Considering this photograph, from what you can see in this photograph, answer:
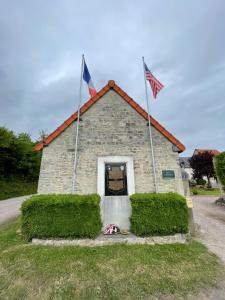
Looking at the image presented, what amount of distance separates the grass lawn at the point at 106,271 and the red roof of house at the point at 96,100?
4.27 meters

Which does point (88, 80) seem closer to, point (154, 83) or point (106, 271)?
point (154, 83)

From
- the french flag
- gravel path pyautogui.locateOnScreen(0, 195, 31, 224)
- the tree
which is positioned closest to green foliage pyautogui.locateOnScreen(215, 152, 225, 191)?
the french flag

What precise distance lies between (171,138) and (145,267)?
18.3ft

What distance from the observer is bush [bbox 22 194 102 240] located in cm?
570

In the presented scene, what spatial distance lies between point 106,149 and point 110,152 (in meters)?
0.24

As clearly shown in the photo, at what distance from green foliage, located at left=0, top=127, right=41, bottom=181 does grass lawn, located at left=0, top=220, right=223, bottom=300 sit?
18130 millimetres

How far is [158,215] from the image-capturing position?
232 inches

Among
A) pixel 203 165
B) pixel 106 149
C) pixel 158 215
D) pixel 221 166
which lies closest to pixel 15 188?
pixel 106 149

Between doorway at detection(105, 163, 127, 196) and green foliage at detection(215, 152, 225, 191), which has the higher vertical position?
green foliage at detection(215, 152, 225, 191)

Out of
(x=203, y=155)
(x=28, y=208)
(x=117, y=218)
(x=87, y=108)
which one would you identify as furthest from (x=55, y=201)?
(x=203, y=155)

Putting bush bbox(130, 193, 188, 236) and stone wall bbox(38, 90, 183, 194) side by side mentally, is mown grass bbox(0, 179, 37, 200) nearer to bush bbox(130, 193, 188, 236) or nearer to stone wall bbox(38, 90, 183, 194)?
stone wall bbox(38, 90, 183, 194)

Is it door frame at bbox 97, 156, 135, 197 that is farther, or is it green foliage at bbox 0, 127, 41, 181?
green foliage at bbox 0, 127, 41, 181

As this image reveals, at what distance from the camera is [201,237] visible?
6.38 meters

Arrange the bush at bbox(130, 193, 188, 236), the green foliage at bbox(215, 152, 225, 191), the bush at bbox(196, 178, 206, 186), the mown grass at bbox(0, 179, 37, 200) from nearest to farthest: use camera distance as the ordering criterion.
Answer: the bush at bbox(130, 193, 188, 236) → the green foliage at bbox(215, 152, 225, 191) → the mown grass at bbox(0, 179, 37, 200) → the bush at bbox(196, 178, 206, 186)
